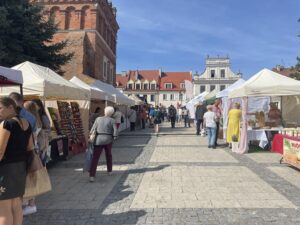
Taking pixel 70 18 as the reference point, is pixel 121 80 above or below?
above

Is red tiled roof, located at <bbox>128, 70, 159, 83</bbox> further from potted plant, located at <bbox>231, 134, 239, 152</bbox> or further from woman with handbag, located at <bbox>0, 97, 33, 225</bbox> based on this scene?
woman with handbag, located at <bbox>0, 97, 33, 225</bbox>

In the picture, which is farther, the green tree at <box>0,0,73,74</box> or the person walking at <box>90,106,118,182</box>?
the green tree at <box>0,0,73,74</box>

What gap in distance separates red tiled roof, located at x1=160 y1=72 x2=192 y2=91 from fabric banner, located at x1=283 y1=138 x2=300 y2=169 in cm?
7764

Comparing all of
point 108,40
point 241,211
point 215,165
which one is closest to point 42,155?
point 241,211

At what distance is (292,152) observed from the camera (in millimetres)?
9500

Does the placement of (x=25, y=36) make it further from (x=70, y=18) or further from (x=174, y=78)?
(x=174, y=78)

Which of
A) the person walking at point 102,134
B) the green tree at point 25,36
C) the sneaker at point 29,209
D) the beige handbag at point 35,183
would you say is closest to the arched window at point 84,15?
the green tree at point 25,36

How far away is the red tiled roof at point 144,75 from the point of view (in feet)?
290

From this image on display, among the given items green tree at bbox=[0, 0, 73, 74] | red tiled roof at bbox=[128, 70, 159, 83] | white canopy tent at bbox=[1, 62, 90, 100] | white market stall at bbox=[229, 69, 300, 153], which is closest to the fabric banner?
white market stall at bbox=[229, 69, 300, 153]

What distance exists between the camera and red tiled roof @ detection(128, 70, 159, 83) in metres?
88.5

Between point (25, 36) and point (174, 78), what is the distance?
74787 millimetres

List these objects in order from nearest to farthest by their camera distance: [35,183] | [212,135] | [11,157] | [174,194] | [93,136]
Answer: [11,157], [35,183], [174,194], [93,136], [212,135]

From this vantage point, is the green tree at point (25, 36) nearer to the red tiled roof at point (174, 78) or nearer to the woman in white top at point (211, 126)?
the woman in white top at point (211, 126)

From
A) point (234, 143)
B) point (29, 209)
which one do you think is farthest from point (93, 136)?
point (234, 143)
